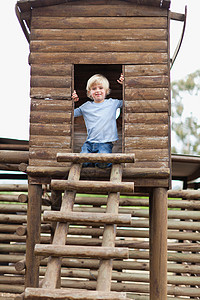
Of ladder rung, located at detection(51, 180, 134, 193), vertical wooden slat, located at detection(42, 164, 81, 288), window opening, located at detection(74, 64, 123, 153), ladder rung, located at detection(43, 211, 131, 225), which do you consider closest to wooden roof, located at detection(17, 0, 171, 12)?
window opening, located at detection(74, 64, 123, 153)

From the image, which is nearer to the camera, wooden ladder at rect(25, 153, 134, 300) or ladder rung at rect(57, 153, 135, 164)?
wooden ladder at rect(25, 153, 134, 300)

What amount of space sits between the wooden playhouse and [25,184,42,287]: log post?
14 mm

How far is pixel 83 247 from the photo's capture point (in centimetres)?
348

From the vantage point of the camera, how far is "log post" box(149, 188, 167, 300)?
16.0 feet

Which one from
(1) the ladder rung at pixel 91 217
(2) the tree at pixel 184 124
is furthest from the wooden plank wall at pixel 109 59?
(2) the tree at pixel 184 124

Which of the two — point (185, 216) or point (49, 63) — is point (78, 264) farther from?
point (49, 63)

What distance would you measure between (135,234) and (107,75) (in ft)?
11.9

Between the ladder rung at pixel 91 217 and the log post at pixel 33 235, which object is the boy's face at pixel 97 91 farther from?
the ladder rung at pixel 91 217

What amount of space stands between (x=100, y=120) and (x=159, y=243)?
6.68 ft

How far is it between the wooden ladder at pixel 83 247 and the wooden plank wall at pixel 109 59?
2.70ft

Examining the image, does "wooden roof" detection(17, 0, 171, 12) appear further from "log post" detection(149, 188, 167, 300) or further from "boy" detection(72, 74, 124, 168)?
"log post" detection(149, 188, 167, 300)

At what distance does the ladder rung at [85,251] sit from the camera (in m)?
3.40

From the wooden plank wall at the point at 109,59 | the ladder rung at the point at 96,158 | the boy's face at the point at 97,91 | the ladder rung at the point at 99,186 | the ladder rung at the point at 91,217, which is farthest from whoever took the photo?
the boy's face at the point at 97,91

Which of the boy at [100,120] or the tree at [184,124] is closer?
the boy at [100,120]
